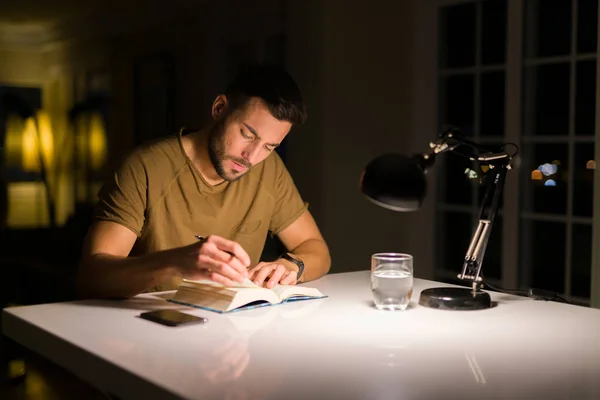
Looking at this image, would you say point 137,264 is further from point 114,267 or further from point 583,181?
point 583,181

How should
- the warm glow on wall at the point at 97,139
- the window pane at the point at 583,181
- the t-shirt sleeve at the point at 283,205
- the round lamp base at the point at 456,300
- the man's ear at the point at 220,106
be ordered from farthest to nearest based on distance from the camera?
the warm glow on wall at the point at 97,139
the window pane at the point at 583,181
the t-shirt sleeve at the point at 283,205
the man's ear at the point at 220,106
the round lamp base at the point at 456,300

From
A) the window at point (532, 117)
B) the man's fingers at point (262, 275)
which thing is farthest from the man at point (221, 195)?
the window at point (532, 117)

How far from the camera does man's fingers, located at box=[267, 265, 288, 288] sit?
76.4 inches

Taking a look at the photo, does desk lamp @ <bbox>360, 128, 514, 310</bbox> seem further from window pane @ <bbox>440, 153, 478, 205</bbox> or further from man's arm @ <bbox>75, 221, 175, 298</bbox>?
window pane @ <bbox>440, 153, 478, 205</bbox>

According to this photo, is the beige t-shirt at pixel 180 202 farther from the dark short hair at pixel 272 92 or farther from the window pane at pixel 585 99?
the window pane at pixel 585 99

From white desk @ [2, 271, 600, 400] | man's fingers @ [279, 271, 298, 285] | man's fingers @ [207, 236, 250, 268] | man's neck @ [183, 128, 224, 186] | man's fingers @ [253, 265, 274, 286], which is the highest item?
man's neck @ [183, 128, 224, 186]

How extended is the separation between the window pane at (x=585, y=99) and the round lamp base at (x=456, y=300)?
2.14 meters

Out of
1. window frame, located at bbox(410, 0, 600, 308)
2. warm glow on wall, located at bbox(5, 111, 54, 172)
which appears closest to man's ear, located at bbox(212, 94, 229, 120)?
window frame, located at bbox(410, 0, 600, 308)

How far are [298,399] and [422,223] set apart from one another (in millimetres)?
3441

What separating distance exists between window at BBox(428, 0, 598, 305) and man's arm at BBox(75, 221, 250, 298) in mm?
2026

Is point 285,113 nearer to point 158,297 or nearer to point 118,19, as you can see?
point 158,297

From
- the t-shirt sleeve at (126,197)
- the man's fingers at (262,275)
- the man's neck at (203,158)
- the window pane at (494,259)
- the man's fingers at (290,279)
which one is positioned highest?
the man's neck at (203,158)

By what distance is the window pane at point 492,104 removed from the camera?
161 inches

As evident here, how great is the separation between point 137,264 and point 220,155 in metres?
0.53
